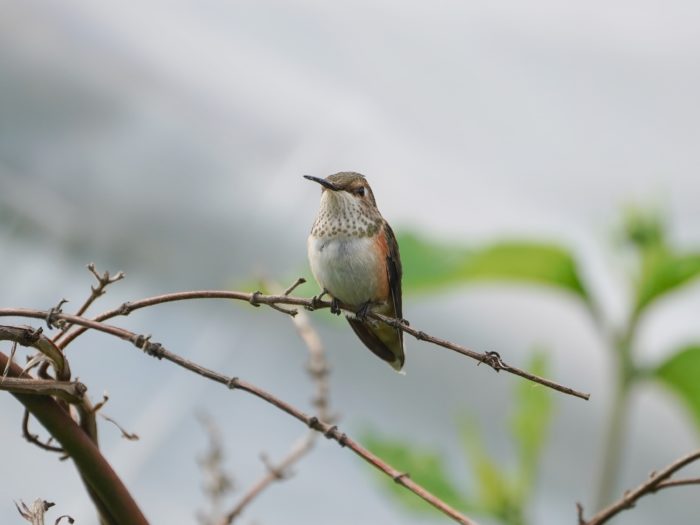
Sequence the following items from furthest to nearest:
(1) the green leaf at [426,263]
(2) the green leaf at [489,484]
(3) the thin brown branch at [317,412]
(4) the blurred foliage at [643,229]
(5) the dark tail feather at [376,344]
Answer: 1. (4) the blurred foliage at [643,229]
2. (2) the green leaf at [489,484]
3. (1) the green leaf at [426,263]
4. (5) the dark tail feather at [376,344]
5. (3) the thin brown branch at [317,412]

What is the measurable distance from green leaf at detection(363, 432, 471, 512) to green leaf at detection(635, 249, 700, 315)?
1.25ft

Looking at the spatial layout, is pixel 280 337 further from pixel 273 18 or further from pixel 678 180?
pixel 678 180

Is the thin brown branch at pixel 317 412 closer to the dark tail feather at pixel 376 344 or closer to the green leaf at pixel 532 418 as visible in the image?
the dark tail feather at pixel 376 344

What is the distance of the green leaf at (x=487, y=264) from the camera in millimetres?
1175

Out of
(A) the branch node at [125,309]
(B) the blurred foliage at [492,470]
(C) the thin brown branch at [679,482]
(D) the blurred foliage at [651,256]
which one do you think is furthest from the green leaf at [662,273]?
(A) the branch node at [125,309]

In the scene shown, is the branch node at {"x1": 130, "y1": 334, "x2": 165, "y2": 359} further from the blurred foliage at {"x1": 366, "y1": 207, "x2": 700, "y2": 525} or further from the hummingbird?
the blurred foliage at {"x1": 366, "y1": 207, "x2": 700, "y2": 525}

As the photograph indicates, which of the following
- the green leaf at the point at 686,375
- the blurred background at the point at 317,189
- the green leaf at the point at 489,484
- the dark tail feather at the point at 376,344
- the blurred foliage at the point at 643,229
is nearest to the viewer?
the dark tail feather at the point at 376,344

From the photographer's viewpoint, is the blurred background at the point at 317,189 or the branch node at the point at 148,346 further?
the blurred background at the point at 317,189

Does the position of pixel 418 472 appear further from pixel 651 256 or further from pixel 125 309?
pixel 125 309

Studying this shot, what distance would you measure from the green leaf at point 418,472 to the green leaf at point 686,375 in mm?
331

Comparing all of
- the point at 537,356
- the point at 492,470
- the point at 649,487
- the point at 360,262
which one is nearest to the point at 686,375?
the point at 492,470

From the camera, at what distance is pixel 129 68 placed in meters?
2.73

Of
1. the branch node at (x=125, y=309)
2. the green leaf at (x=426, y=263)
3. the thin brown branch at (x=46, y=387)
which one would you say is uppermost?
the green leaf at (x=426, y=263)

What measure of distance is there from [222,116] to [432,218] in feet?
2.08
